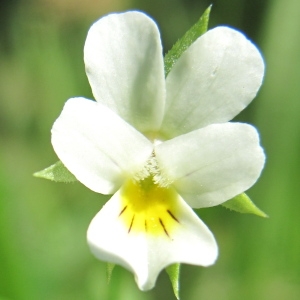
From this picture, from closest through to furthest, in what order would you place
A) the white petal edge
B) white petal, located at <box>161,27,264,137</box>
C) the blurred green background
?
the white petal edge
white petal, located at <box>161,27,264,137</box>
the blurred green background

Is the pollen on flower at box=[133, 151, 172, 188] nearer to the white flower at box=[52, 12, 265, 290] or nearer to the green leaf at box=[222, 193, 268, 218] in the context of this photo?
the white flower at box=[52, 12, 265, 290]

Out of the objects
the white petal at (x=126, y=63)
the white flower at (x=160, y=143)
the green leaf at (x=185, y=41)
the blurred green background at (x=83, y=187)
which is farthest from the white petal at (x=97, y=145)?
the blurred green background at (x=83, y=187)

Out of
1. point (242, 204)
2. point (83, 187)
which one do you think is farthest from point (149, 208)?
point (83, 187)

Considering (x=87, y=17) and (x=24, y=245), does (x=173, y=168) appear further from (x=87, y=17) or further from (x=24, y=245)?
(x=87, y=17)

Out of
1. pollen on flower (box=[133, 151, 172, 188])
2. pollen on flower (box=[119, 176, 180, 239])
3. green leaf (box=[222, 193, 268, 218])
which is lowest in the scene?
pollen on flower (box=[119, 176, 180, 239])

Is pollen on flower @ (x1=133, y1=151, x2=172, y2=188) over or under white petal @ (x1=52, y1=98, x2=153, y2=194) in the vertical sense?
under

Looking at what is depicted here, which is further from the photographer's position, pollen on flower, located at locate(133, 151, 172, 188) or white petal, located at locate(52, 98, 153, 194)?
pollen on flower, located at locate(133, 151, 172, 188)

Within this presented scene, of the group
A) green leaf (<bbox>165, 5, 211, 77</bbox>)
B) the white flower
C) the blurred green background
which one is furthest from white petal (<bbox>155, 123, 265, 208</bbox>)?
the blurred green background

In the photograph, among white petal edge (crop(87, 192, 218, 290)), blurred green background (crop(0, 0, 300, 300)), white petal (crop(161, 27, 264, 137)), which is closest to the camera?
white petal edge (crop(87, 192, 218, 290))
